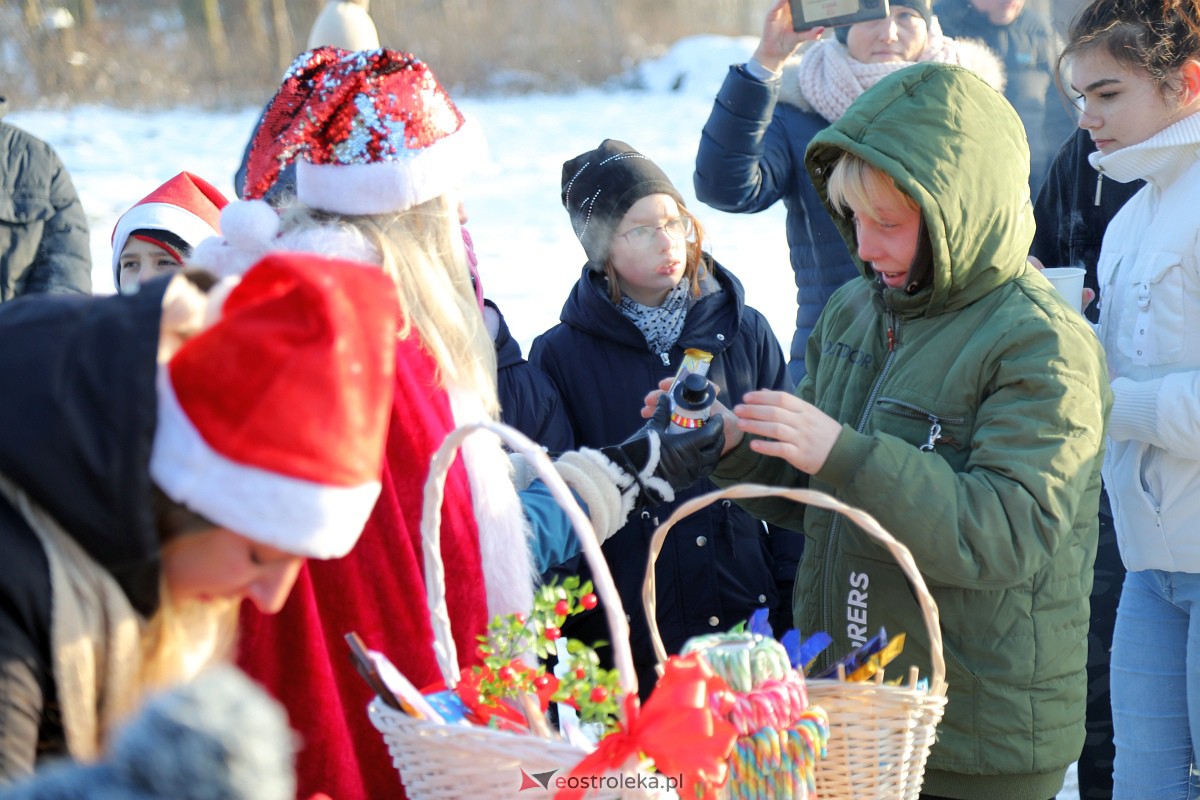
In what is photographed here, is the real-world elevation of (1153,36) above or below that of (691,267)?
above

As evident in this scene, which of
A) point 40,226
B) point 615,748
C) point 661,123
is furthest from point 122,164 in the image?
point 615,748

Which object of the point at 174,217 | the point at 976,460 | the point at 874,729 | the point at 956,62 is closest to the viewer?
the point at 874,729

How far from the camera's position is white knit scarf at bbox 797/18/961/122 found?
11.0ft

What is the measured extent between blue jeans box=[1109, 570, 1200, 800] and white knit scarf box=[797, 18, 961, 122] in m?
1.53

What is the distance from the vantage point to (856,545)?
2.10 m

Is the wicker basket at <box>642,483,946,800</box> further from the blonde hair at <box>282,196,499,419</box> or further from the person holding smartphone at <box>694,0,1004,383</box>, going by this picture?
the person holding smartphone at <box>694,0,1004,383</box>

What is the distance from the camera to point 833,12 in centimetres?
A: 333

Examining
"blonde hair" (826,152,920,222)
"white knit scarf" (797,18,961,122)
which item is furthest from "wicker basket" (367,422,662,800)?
"white knit scarf" (797,18,961,122)

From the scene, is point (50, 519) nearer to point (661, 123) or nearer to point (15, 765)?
point (15, 765)

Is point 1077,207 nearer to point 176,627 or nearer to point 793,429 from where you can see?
point 793,429

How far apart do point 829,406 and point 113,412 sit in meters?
1.46

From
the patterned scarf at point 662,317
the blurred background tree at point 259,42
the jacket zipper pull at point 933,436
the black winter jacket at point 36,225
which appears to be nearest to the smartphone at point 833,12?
the patterned scarf at point 662,317

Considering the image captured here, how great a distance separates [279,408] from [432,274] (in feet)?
2.71

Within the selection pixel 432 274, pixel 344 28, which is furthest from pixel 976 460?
pixel 344 28
